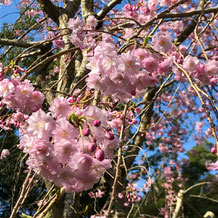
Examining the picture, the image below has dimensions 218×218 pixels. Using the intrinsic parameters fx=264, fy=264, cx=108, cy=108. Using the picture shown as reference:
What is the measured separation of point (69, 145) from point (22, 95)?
1.70 ft

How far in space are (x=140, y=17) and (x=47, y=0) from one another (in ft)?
4.93

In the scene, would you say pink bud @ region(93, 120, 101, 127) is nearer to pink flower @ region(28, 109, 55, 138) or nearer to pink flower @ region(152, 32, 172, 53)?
pink flower @ region(28, 109, 55, 138)

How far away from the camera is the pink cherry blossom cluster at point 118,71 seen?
0.98m

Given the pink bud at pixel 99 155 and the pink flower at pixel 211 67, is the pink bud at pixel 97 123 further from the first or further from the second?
the pink flower at pixel 211 67

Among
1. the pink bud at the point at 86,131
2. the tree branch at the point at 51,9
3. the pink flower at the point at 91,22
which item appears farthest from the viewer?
the tree branch at the point at 51,9

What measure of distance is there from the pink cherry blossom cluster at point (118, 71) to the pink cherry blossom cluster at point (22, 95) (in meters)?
0.27

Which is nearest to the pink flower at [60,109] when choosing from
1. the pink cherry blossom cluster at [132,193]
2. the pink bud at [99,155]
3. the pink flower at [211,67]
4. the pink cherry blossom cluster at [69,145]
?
the pink cherry blossom cluster at [69,145]

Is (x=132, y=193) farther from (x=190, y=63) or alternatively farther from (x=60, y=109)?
(x=60, y=109)

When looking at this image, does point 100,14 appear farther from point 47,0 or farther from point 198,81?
point 198,81

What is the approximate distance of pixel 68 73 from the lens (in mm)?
2898

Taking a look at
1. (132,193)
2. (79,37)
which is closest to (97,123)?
(79,37)

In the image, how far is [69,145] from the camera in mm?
749

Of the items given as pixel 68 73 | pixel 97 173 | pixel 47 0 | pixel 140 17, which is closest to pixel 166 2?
pixel 140 17

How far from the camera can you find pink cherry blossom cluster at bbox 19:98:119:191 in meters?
0.76
